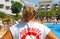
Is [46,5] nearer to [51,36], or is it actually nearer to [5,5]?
[5,5]

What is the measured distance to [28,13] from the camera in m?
2.66

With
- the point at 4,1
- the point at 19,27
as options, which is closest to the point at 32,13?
the point at 19,27

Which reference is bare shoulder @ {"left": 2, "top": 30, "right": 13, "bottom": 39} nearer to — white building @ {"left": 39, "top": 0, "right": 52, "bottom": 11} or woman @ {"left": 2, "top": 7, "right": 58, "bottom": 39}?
woman @ {"left": 2, "top": 7, "right": 58, "bottom": 39}

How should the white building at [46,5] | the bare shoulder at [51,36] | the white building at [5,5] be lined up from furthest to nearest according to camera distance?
the white building at [46,5] < the white building at [5,5] < the bare shoulder at [51,36]

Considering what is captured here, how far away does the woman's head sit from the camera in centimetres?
265

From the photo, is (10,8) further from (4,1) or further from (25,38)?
(25,38)

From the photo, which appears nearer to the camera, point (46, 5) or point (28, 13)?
point (28, 13)

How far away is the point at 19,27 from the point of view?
8.82ft

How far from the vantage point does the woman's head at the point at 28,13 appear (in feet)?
8.68

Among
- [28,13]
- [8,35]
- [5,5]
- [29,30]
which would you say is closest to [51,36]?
[29,30]

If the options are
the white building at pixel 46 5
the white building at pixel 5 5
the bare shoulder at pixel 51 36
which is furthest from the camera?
the white building at pixel 46 5

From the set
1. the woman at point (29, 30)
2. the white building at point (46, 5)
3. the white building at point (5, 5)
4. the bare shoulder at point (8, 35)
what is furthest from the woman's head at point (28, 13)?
the white building at point (46, 5)

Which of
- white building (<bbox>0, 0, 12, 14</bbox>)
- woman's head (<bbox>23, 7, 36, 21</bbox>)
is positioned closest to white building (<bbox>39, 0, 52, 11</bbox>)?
white building (<bbox>0, 0, 12, 14</bbox>)

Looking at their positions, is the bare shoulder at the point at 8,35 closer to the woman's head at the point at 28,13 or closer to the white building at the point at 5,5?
the woman's head at the point at 28,13
